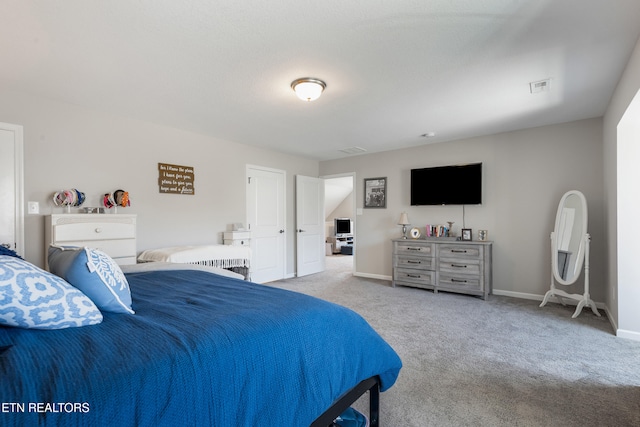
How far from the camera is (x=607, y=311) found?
132 inches

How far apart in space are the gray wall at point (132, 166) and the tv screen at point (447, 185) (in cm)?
244

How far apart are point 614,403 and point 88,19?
380cm

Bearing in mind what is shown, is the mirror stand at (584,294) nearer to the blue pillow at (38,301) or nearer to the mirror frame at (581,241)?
the mirror frame at (581,241)

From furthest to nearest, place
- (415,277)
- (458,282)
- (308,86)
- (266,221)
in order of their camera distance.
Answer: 1. (266,221)
2. (415,277)
3. (458,282)
4. (308,86)

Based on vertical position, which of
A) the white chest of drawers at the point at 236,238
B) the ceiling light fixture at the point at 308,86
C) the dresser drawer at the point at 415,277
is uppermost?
the ceiling light fixture at the point at 308,86

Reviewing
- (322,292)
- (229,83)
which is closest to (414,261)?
(322,292)

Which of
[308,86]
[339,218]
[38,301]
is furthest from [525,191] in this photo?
[339,218]

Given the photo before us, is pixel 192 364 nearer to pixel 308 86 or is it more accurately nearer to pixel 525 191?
pixel 308 86

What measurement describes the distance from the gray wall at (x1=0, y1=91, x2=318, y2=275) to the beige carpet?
2425 mm

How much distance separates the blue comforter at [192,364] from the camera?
70 centimetres

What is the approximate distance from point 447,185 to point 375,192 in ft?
4.23

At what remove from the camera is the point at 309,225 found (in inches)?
233

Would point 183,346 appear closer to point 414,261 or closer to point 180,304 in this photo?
point 180,304

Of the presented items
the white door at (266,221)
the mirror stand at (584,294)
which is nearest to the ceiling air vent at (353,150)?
the white door at (266,221)
